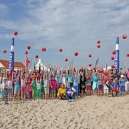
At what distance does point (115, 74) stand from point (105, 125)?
577 centimetres

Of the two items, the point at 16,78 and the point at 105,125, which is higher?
the point at 16,78

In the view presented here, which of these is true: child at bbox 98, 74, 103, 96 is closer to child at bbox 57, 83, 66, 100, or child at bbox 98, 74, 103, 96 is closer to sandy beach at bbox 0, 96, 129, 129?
child at bbox 57, 83, 66, 100

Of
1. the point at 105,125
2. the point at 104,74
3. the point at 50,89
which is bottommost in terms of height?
the point at 105,125

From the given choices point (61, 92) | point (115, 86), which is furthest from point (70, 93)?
point (115, 86)

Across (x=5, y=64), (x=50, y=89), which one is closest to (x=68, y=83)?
(x=50, y=89)

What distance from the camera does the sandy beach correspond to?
5848 millimetres

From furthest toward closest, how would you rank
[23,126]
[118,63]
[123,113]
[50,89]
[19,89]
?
[118,63] → [50,89] → [19,89] → [123,113] → [23,126]

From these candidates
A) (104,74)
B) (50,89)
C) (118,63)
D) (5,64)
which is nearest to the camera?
(50,89)

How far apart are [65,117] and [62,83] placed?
3.95 meters

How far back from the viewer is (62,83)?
10492mm

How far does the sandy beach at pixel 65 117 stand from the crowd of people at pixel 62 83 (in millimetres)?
1786

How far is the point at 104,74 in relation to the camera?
1119 cm

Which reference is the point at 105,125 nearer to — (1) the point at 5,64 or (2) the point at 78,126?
(2) the point at 78,126

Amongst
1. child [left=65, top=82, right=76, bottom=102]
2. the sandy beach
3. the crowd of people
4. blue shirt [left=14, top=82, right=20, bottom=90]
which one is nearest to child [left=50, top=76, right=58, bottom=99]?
the crowd of people
